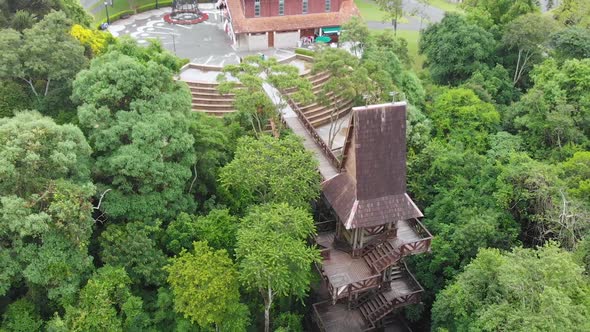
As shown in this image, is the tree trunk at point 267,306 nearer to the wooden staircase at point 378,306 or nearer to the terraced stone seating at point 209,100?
the wooden staircase at point 378,306

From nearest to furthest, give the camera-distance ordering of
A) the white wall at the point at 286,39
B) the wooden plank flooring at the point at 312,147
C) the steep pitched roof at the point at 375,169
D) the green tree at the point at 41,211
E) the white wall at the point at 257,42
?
1. the green tree at the point at 41,211
2. the steep pitched roof at the point at 375,169
3. the wooden plank flooring at the point at 312,147
4. the white wall at the point at 257,42
5. the white wall at the point at 286,39

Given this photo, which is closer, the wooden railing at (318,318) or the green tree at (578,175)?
the wooden railing at (318,318)

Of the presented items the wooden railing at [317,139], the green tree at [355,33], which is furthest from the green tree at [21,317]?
the green tree at [355,33]

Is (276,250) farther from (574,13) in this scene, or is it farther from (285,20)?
(574,13)

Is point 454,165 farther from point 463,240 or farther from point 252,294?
point 252,294

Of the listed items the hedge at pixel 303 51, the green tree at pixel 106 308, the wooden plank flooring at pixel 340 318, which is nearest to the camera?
the green tree at pixel 106 308

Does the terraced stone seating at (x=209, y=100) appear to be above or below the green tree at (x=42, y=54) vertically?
below

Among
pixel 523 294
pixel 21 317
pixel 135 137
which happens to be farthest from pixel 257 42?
pixel 523 294
